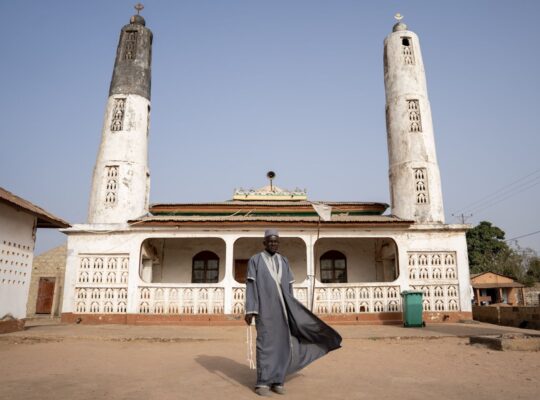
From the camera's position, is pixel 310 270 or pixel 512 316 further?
pixel 512 316

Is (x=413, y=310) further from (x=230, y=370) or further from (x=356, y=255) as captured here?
(x=230, y=370)

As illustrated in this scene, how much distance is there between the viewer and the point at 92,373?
4949mm

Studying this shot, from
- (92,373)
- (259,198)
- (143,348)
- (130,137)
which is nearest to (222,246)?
(259,198)

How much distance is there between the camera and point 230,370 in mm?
5262

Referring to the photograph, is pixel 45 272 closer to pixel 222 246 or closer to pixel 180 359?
pixel 222 246

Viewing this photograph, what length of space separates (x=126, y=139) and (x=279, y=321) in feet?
38.6

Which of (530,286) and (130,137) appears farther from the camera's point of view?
(530,286)

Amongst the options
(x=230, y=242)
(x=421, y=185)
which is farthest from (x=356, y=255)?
(x=230, y=242)

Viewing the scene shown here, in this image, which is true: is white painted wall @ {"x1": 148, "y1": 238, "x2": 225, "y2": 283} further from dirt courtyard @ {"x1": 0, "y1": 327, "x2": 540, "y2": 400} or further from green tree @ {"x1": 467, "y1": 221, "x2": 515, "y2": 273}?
green tree @ {"x1": 467, "y1": 221, "x2": 515, "y2": 273}

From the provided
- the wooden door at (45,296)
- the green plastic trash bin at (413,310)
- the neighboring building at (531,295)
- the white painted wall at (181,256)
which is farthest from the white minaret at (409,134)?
the neighboring building at (531,295)

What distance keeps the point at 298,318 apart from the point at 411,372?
1757mm

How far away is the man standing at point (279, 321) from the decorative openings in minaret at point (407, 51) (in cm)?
1338

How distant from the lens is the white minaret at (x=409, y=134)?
13.9 metres

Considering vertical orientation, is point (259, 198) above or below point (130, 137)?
below
